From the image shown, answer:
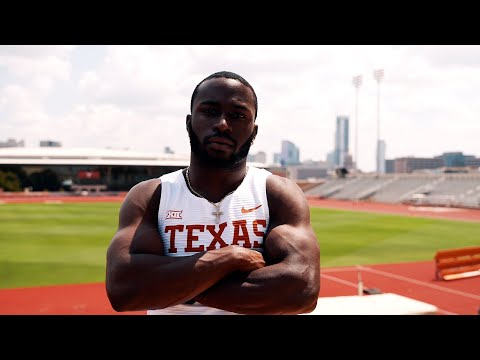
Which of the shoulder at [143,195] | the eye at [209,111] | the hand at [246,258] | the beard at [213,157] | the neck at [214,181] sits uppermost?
the eye at [209,111]

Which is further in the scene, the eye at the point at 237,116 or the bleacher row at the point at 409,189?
the bleacher row at the point at 409,189

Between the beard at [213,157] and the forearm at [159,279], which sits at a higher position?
the beard at [213,157]

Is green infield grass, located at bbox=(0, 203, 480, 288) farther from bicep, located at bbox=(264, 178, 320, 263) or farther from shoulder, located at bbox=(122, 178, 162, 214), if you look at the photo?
bicep, located at bbox=(264, 178, 320, 263)

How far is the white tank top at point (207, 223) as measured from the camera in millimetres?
1768

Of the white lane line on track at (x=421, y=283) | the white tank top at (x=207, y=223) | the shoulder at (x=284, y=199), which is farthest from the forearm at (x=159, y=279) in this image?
the white lane line on track at (x=421, y=283)

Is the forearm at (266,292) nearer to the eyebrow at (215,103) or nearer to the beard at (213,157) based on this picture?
the beard at (213,157)

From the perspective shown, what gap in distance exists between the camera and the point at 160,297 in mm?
1655

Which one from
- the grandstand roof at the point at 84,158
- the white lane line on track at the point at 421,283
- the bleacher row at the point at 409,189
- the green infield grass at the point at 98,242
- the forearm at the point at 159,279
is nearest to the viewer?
the forearm at the point at 159,279

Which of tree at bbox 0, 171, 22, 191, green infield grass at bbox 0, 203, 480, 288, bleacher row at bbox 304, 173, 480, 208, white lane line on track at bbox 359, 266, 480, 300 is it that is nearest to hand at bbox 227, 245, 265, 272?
white lane line on track at bbox 359, 266, 480, 300

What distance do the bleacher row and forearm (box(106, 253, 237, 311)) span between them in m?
43.8

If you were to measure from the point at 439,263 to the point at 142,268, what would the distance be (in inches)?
490

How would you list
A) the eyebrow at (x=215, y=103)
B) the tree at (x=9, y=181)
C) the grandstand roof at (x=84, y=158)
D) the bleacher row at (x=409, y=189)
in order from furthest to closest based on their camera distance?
the grandstand roof at (x=84, y=158)
the tree at (x=9, y=181)
the bleacher row at (x=409, y=189)
the eyebrow at (x=215, y=103)
